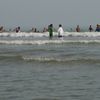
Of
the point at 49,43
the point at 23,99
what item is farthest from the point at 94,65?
the point at 49,43

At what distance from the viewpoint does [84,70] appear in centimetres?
1412

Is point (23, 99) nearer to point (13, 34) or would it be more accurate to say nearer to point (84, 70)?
point (84, 70)

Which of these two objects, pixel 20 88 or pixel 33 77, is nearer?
pixel 20 88

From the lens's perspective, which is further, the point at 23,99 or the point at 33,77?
the point at 33,77

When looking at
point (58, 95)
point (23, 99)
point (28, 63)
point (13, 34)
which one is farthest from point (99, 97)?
point (13, 34)

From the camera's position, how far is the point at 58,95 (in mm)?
10117

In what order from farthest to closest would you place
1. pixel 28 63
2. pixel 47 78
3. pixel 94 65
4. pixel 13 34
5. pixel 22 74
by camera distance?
pixel 13 34
pixel 28 63
pixel 94 65
pixel 22 74
pixel 47 78

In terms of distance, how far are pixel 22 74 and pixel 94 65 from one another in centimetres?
337

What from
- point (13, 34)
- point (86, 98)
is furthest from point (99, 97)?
point (13, 34)

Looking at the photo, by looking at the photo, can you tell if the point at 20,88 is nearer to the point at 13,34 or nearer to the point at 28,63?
the point at 28,63

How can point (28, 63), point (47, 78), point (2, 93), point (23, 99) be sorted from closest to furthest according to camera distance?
point (23, 99)
point (2, 93)
point (47, 78)
point (28, 63)

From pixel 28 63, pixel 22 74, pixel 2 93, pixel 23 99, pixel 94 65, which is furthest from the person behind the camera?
pixel 28 63

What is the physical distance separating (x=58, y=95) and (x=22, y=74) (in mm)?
3470

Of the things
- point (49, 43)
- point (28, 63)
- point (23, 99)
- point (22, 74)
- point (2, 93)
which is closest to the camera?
point (23, 99)
